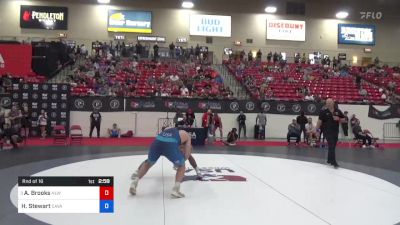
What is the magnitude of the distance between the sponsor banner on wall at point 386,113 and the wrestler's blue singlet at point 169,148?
19.1m

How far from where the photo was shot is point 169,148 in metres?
6.41

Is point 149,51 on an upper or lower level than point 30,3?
lower

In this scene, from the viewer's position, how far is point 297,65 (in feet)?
101

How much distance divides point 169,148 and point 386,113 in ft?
64.7

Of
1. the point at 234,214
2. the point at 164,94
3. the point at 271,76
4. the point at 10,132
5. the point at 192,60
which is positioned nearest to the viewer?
the point at 234,214

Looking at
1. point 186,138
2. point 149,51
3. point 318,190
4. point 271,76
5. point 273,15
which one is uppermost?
point 273,15

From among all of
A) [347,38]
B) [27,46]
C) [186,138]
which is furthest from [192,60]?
[186,138]

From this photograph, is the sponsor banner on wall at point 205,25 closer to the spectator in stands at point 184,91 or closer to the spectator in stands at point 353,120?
the spectator in stands at point 184,91

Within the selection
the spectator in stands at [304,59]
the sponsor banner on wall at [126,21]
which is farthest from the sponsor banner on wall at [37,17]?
the spectator in stands at [304,59]

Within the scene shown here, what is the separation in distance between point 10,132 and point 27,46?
1027 cm

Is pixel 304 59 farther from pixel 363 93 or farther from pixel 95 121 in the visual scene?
pixel 95 121

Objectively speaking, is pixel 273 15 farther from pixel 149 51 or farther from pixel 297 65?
pixel 149 51

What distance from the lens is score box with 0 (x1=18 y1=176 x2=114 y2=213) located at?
347cm

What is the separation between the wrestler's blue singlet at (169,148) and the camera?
641 centimetres
